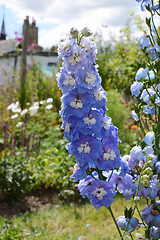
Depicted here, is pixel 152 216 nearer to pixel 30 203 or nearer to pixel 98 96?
pixel 98 96

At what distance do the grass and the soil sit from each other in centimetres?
13

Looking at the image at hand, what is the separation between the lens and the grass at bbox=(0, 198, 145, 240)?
7.59 ft

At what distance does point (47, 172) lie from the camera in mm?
3271

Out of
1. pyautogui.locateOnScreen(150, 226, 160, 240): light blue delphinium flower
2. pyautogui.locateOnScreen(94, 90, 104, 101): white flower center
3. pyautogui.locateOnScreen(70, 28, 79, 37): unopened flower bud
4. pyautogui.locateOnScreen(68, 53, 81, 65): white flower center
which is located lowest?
pyautogui.locateOnScreen(150, 226, 160, 240): light blue delphinium flower

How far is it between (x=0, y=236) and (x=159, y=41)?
2.07 m

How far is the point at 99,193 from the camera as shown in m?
1.02

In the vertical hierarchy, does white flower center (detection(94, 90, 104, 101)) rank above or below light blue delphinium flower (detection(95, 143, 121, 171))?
above

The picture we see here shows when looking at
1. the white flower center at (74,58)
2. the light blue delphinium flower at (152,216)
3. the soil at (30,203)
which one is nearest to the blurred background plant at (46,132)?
the soil at (30,203)

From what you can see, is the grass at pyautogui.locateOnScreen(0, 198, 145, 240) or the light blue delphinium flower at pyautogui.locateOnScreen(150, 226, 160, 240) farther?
the grass at pyautogui.locateOnScreen(0, 198, 145, 240)

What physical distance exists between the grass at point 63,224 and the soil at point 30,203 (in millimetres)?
132

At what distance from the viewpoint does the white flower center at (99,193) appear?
1011 mm

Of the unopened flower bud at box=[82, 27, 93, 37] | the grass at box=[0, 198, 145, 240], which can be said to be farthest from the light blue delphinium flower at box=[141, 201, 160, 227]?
the grass at box=[0, 198, 145, 240]

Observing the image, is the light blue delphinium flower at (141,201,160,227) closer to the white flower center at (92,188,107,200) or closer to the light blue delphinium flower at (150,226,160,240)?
the light blue delphinium flower at (150,226,160,240)

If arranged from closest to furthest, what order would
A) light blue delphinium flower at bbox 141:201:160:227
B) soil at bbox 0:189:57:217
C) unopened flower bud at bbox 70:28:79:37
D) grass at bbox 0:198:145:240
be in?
unopened flower bud at bbox 70:28:79:37
light blue delphinium flower at bbox 141:201:160:227
grass at bbox 0:198:145:240
soil at bbox 0:189:57:217
